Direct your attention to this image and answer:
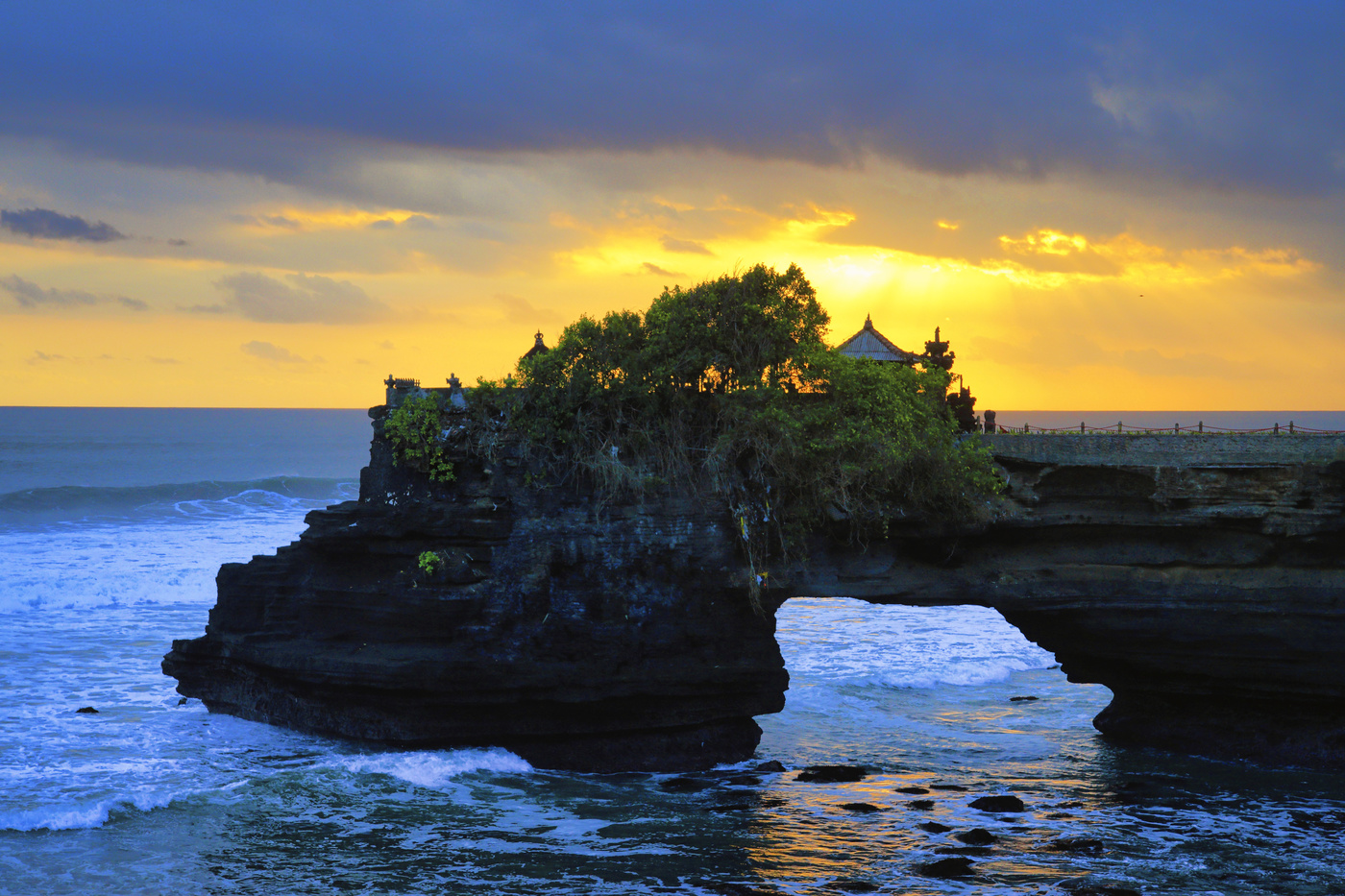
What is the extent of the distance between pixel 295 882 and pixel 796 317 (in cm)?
1105

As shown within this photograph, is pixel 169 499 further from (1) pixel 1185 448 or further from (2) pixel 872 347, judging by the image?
(1) pixel 1185 448

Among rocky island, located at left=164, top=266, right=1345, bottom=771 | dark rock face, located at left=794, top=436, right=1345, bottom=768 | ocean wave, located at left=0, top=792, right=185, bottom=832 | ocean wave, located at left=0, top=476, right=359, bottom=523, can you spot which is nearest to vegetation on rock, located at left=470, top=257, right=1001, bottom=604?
rocky island, located at left=164, top=266, right=1345, bottom=771

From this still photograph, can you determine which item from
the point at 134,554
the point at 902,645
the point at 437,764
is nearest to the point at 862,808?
the point at 437,764

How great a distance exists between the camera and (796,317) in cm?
1773

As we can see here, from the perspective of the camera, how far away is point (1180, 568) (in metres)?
17.1

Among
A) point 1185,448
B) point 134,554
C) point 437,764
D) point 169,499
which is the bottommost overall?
point 437,764

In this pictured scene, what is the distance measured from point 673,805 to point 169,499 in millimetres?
41303

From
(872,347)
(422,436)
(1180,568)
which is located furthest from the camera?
(872,347)

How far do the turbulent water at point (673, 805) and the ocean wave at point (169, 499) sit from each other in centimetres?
2142

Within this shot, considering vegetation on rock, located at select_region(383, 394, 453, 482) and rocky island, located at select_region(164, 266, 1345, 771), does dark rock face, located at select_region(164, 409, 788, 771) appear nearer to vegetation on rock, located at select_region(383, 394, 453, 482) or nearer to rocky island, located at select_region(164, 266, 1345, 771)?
rocky island, located at select_region(164, 266, 1345, 771)

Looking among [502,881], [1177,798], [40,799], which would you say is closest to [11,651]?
[40,799]

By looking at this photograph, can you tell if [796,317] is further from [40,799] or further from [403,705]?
[40,799]

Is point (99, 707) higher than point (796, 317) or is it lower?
lower

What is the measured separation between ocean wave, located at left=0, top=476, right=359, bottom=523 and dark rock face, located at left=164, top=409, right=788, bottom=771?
31.7m
